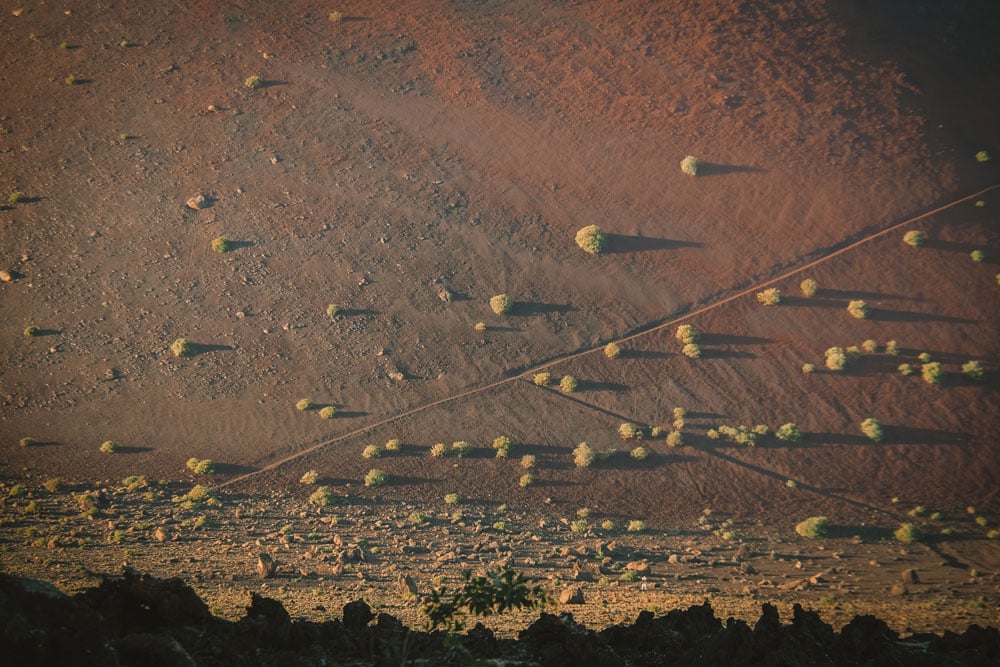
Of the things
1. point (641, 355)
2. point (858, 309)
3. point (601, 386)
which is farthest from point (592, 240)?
point (858, 309)

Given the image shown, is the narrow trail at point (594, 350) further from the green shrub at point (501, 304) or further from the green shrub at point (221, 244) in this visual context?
the green shrub at point (221, 244)

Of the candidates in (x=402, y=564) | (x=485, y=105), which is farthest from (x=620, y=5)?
(x=402, y=564)

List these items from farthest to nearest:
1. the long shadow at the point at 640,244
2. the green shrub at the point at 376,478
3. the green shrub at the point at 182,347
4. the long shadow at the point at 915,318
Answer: the long shadow at the point at 640,244 → the long shadow at the point at 915,318 → the green shrub at the point at 182,347 → the green shrub at the point at 376,478

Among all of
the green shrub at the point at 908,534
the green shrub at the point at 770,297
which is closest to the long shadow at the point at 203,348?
the green shrub at the point at 770,297

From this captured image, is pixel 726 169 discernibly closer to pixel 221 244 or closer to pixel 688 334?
pixel 688 334

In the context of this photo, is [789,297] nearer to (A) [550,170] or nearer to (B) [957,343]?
(B) [957,343]

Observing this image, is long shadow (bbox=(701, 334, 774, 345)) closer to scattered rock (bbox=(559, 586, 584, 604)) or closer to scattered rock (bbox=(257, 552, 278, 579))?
scattered rock (bbox=(559, 586, 584, 604))

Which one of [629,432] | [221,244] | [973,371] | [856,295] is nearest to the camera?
[629,432]
